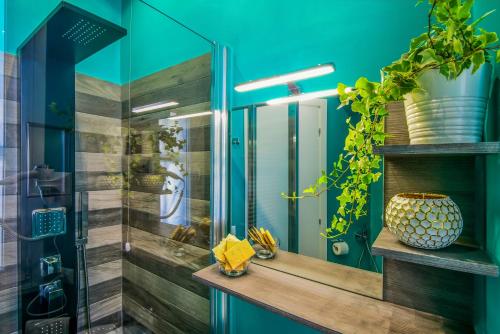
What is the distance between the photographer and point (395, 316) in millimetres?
735

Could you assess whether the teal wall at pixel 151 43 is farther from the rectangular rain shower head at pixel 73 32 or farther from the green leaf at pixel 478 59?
the green leaf at pixel 478 59

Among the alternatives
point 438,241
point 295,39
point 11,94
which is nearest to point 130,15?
point 11,94

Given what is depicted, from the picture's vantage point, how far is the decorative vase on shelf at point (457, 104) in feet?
1.84

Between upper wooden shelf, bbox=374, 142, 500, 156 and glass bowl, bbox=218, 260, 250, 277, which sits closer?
upper wooden shelf, bbox=374, 142, 500, 156

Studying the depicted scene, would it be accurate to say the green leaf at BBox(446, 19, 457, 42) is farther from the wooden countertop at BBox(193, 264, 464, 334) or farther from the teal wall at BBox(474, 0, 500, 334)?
the wooden countertop at BBox(193, 264, 464, 334)

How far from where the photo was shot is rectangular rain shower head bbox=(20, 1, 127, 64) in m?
1.31

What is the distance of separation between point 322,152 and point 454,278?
0.57m

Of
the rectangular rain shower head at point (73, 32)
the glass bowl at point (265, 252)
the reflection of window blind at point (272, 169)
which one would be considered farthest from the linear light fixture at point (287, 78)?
the rectangular rain shower head at point (73, 32)

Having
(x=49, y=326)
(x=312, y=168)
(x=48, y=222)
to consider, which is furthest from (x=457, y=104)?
(x=49, y=326)

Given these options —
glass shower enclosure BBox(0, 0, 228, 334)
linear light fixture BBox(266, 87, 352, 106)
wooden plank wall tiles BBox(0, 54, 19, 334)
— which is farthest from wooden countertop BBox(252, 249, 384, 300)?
wooden plank wall tiles BBox(0, 54, 19, 334)

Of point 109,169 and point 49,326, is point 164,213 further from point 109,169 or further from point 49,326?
point 49,326

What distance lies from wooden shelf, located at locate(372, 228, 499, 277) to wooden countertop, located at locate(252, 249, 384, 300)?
272 millimetres

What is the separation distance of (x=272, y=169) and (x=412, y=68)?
717 millimetres

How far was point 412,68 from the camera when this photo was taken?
1.98ft
